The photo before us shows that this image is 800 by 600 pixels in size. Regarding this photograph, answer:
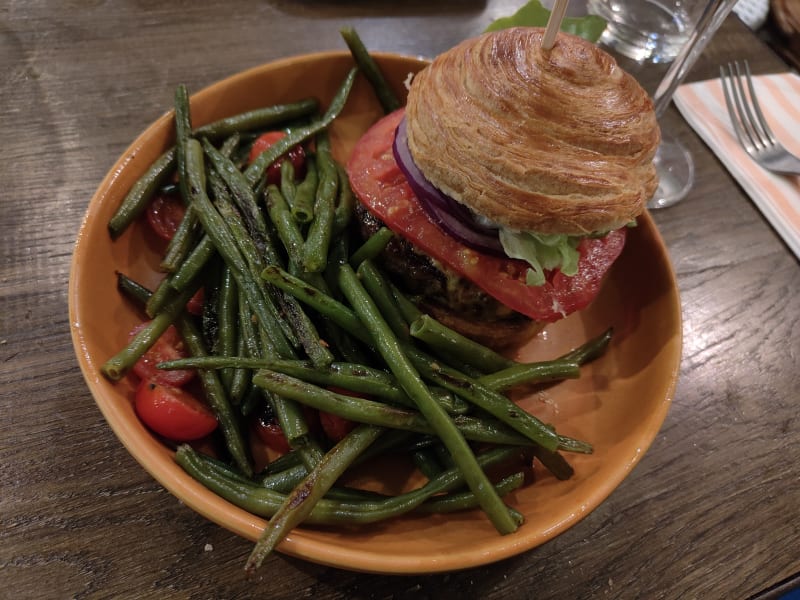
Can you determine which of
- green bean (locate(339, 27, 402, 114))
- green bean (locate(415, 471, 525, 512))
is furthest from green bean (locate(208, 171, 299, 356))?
green bean (locate(339, 27, 402, 114))

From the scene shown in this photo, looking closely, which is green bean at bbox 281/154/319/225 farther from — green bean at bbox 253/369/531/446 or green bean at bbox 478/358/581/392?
green bean at bbox 478/358/581/392

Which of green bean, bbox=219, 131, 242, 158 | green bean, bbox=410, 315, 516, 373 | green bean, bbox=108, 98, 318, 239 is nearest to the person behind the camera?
green bean, bbox=410, 315, 516, 373

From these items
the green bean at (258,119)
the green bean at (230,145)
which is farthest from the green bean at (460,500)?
the green bean at (258,119)

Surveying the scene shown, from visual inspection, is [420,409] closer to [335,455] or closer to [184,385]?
[335,455]

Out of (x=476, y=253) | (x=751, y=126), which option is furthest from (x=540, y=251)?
(x=751, y=126)

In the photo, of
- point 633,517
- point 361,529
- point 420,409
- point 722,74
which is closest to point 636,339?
point 633,517

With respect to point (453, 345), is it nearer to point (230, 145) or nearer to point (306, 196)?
point (306, 196)

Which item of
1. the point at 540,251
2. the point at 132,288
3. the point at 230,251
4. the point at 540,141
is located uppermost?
the point at 540,141
